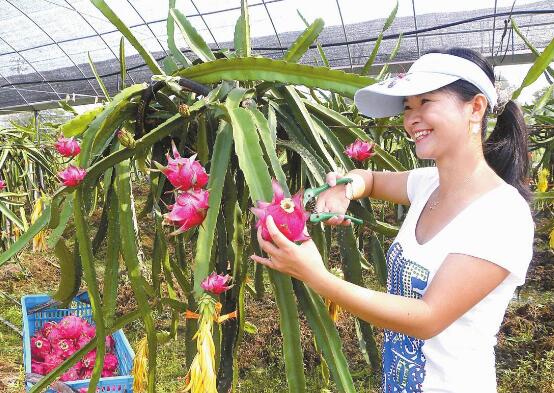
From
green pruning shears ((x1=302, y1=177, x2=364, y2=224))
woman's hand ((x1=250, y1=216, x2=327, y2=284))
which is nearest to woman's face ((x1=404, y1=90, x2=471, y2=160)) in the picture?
green pruning shears ((x1=302, y1=177, x2=364, y2=224))

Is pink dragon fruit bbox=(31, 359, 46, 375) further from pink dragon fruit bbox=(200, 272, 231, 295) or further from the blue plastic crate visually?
pink dragon fruit bbox=(200, 272, 231, 295)

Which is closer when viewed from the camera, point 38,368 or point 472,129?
point 472,129

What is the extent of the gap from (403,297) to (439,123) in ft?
0.74

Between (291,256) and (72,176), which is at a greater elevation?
(72,176)

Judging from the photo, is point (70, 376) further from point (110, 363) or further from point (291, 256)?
point (291, 256)

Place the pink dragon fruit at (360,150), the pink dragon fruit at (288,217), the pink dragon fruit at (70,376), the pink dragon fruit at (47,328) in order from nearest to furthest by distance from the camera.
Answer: the pink dragon fruit at (288,217) → the pink dragon fruit at (360,150) → the pink dragon fruit at (70,376) → the pink dragon fruit at (47,328)

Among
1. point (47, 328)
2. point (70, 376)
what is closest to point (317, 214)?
point (70, 376)

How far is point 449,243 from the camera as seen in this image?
70cm

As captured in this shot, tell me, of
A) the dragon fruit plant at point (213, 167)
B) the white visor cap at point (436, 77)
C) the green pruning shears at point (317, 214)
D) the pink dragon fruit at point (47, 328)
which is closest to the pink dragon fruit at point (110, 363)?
the pink dragon fruit at point (47, 328)

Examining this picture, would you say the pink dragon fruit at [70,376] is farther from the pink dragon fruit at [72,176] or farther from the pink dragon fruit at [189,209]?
the pink dragon fruit at [189,209]

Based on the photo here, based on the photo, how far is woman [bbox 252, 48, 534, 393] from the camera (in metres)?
0.63

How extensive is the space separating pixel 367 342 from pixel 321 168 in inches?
16.1

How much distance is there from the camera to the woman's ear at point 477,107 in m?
0.73

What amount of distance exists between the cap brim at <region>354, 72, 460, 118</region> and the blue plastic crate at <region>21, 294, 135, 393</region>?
32.1 inches
